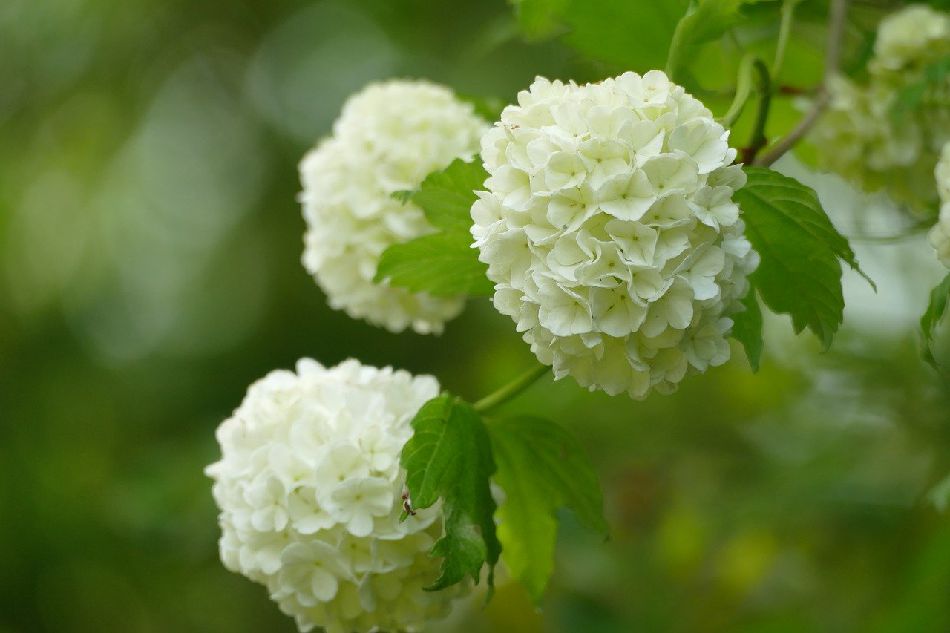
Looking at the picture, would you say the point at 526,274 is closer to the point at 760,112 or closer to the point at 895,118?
the point at 760,112

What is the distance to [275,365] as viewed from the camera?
14.0 ft

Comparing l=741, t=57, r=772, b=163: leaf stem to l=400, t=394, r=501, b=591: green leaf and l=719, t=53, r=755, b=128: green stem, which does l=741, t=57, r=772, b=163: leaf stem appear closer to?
l=719, t=53, r=755, b=128: green stem

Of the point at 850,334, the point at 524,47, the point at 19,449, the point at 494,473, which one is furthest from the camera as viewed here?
the point at 524,47

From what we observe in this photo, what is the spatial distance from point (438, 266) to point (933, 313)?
43 centimetres

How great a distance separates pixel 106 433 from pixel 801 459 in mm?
2757

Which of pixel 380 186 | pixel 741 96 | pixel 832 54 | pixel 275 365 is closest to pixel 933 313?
pixel 741 96

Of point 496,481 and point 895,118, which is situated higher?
point 895,118

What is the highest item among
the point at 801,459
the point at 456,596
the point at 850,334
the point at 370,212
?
the point at 370,212

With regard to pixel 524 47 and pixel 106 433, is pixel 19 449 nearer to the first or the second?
pixel 106 433

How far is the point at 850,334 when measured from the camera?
6.57ft

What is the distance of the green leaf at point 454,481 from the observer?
87cm

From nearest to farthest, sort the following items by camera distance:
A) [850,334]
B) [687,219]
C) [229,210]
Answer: [687,219] < [850,334] < [229,210]

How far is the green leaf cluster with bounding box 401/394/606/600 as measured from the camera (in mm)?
890

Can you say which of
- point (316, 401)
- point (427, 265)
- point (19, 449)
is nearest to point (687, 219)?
point (427, 265)
